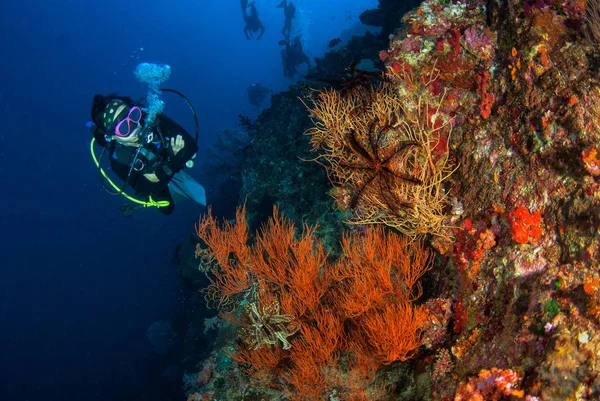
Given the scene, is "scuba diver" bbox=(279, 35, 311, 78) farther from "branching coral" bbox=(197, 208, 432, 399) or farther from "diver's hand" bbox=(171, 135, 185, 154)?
"branching coral" bbox=(197, 208, 432, 399)

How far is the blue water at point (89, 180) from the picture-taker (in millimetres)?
23266

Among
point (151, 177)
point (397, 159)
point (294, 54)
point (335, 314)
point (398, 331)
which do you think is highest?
point (294, 54)

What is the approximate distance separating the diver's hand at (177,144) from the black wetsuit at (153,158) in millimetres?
45

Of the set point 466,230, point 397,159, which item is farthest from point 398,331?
point 397,159

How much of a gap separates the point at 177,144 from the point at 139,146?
568 mm

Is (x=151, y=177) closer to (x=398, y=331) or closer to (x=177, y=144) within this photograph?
(x=177, y=144)

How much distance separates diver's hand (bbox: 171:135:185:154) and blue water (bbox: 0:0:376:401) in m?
1.08

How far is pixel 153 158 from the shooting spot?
195 inches

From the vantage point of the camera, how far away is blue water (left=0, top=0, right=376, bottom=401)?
23266 mm

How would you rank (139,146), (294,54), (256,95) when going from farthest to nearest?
(256,95)
(294,54)
(139,146)

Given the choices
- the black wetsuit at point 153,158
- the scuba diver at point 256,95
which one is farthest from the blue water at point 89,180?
the scuba diver at point 256,95

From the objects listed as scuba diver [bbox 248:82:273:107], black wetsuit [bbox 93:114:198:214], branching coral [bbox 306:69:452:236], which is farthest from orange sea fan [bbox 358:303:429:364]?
scuba diver [bbox 248:82:273:107]

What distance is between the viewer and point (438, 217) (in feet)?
10.1

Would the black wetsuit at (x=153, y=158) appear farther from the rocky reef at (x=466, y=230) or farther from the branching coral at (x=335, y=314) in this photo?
the branching coral at (x=335, y=314)
